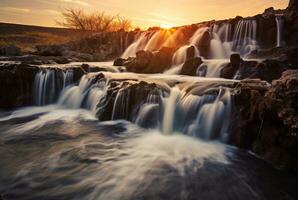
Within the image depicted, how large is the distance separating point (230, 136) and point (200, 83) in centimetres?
312

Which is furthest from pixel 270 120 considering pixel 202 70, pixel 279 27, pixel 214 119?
pixel 279 27

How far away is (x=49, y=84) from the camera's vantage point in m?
12.5

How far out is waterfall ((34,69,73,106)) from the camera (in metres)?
12.3

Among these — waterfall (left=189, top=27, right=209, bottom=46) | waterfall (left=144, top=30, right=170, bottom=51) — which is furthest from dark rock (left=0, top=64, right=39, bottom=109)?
waterfall (left=144, top=30, right=170, bottom=51)

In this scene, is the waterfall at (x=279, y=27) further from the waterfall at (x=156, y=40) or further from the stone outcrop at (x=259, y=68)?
the waterfall at (x=156, y=40)

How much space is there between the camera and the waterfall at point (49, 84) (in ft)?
40.3

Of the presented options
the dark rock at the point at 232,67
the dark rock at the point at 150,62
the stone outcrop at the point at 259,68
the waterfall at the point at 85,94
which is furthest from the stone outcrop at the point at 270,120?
the dark rock at the point at 150,62

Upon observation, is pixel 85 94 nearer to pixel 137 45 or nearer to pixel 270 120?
pixel 270 120

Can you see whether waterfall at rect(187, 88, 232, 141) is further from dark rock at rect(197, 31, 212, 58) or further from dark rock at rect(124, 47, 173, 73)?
dark rock at rect(197, 31, 212, 58)

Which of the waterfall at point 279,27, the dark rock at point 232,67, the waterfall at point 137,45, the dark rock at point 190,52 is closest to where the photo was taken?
the dark rock at point 232,67

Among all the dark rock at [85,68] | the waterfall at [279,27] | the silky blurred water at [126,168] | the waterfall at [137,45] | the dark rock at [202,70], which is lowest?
the silky blurred water at [126,168]

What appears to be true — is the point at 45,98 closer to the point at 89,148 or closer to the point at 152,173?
the point at 89,148

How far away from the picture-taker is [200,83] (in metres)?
9.88

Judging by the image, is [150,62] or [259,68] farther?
[150,62]
